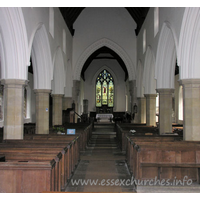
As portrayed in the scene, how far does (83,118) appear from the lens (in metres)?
21.2

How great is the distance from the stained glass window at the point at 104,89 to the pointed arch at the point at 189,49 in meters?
21.4

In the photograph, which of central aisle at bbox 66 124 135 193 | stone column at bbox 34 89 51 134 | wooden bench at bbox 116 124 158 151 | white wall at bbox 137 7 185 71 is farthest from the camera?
stone column at bbox 34 89 51 134

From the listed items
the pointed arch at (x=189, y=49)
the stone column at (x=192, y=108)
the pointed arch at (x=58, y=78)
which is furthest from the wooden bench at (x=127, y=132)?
the pointed arch at (x=58, y=78)

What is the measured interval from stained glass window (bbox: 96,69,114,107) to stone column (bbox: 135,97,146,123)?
1161 centimetres

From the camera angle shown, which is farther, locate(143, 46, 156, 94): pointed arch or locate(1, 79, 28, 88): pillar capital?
locate(143, 46, 156, 94): pointed arch

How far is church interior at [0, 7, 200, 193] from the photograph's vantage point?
5.11m

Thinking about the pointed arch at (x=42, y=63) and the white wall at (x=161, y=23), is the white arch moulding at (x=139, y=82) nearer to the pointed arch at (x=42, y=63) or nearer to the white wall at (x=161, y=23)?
the white wall at (x=161, y=23)

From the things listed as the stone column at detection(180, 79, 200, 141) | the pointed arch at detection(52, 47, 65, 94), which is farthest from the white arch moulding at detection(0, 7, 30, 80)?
the pointed arch at detection(52, 47, 65, 94)

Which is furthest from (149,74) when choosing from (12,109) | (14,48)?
(12,109)

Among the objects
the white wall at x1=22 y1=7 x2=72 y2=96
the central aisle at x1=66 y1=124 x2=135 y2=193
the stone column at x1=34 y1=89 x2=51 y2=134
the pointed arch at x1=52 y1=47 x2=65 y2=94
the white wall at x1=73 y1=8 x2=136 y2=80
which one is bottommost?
the central aisle at x1=66 y1=124 x2=135 y2=193

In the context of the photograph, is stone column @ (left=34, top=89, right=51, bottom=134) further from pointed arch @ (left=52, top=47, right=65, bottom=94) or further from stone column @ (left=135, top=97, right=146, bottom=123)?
stone column @ (left=135, top=97, right=146, bottom=123)

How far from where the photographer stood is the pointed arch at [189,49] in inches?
308

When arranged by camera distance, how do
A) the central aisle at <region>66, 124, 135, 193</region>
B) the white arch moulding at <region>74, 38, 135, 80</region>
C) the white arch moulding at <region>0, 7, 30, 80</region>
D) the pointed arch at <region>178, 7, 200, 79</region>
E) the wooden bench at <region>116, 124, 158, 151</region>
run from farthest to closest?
the white arch moulding at <region>74, 38, 135, 80</region>
the wooden bench at <region>116, 124, 158, 151</region>
the pointed arch at <region>178, 7, 200, 79</region>
the white arch moulding at <region>0, 7, 30, 80</region>
the central aisle at <region>66, 124, 135, 193</region>

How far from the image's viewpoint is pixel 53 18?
1213cm
